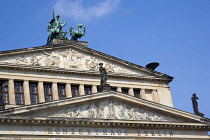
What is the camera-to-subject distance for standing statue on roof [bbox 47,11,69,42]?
3548 centimetres

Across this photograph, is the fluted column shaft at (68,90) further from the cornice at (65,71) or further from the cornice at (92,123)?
the cornice at (92,123)

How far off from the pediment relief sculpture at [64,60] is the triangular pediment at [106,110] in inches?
237

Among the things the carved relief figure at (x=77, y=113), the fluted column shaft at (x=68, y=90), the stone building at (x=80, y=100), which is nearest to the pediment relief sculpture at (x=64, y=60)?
the stone building at (x=80, y=100)

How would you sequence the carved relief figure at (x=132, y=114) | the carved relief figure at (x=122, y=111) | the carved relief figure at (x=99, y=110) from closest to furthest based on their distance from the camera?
the carved relief figure at (x=99, y=110) → the carved relief figure at (x=122, y=111) → the carved relief figure at (x=132, y=114)

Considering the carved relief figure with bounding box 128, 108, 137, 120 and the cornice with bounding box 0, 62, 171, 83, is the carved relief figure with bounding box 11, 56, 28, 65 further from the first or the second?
the carved relief figure with bounding box 128, 108, 137, 120

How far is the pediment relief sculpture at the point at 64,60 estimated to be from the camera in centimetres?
3216

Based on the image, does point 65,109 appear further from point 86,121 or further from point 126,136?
point 126,136

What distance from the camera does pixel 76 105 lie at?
27.2 meters

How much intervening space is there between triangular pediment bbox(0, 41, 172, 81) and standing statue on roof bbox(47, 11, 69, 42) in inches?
62.9

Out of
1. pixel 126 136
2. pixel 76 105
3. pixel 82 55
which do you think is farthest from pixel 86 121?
pixel 82 55

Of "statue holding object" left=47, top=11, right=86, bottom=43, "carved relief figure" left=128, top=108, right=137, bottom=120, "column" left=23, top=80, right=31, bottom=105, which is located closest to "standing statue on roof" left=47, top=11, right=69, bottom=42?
"statue holding object" left=47, top=11, right=86, bottom=43

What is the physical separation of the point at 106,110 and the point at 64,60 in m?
7.12

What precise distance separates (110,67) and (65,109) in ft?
30.8

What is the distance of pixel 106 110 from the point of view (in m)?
28.3
